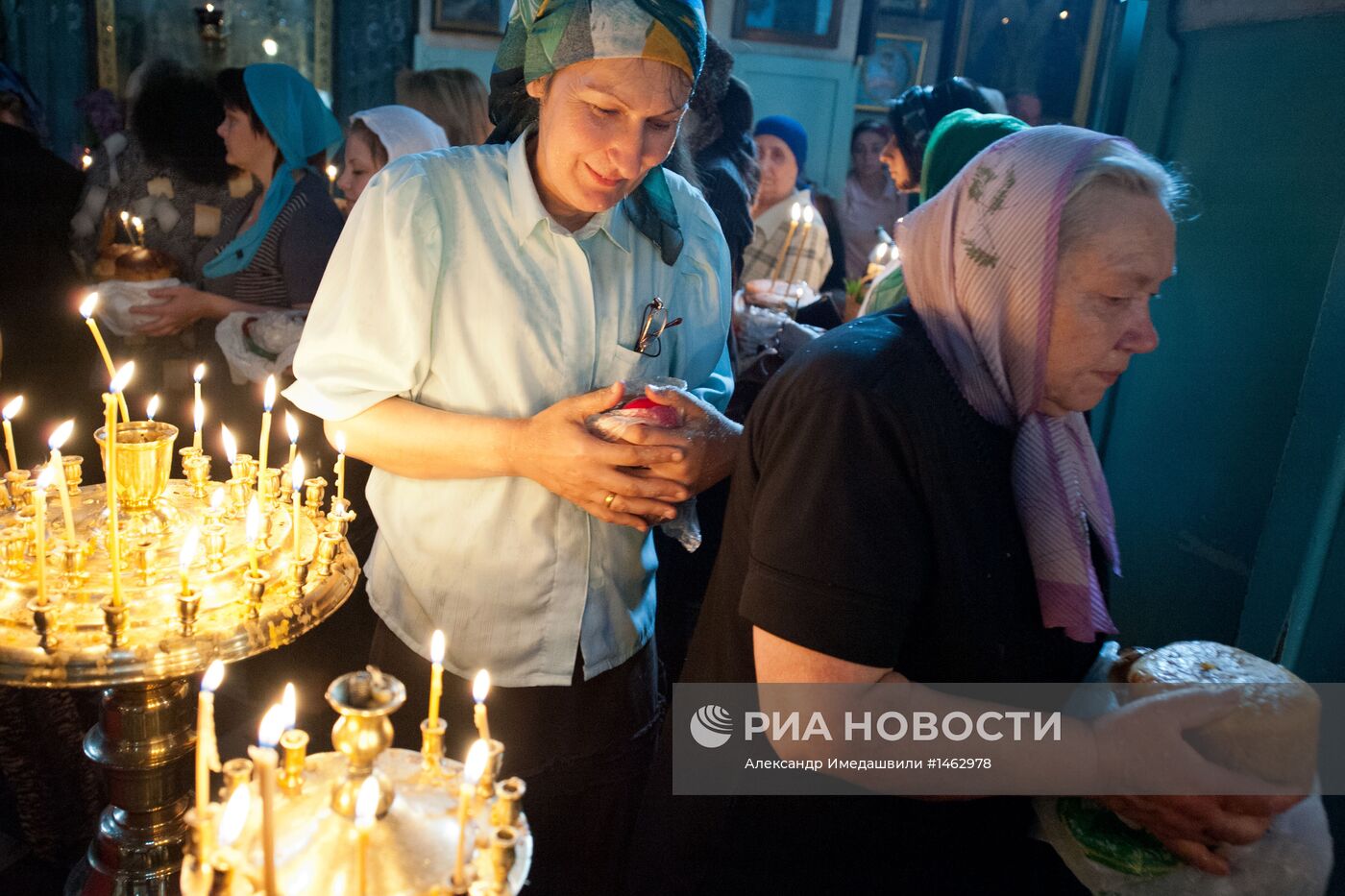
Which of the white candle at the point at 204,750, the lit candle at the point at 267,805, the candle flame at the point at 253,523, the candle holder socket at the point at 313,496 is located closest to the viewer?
the lit candle at the point at 267,805

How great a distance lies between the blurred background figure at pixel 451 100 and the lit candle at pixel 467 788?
3.49m

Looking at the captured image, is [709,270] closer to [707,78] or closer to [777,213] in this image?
[707,78]

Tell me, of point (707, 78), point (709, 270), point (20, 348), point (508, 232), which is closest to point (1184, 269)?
point (707, 78)

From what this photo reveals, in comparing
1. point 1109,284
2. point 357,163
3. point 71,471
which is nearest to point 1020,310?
point 1109,284

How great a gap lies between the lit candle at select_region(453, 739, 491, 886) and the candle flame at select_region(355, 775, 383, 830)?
0.28 feet

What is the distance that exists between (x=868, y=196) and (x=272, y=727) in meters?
7.33

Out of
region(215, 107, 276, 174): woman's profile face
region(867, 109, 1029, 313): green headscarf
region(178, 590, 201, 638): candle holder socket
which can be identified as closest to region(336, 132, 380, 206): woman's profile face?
region(215, 107, 276, 174): woman's profile face

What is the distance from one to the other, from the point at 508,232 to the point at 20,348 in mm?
2589

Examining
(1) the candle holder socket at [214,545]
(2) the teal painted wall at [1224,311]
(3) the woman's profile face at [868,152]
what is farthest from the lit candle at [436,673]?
(3) the woman's profile face at [868,152]

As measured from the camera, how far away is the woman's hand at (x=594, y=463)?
1663mm

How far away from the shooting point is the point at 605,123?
1.70 meters

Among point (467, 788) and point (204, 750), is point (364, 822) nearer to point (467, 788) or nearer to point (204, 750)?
point (467, 788)

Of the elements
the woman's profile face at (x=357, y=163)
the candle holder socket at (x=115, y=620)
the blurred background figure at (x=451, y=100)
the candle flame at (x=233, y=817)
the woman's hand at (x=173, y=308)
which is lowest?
the woman's hand at (x=173, y=308)

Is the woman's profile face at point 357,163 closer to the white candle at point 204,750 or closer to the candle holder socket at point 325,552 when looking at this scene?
the candle holder socket at point 325,552
